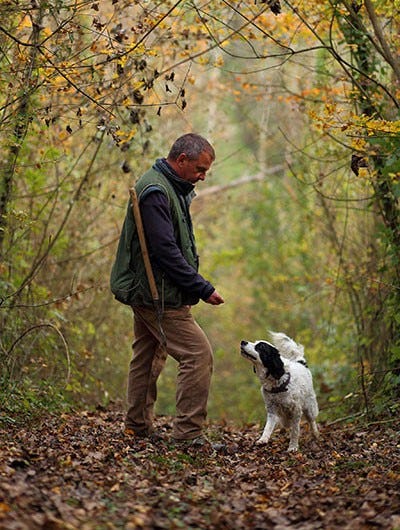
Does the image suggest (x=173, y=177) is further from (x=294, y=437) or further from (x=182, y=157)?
(x=294, y=437)

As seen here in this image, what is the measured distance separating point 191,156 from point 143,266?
3.14ft

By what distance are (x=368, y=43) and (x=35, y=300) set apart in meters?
4.56

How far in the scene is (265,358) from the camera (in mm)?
7555

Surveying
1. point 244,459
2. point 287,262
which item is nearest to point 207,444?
point 244,459

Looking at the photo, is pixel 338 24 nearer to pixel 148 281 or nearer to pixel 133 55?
pixel 133 55

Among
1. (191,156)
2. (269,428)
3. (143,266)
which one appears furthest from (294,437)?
(191,156)

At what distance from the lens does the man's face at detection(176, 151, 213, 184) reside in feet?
23.1

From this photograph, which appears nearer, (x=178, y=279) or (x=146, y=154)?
(x=178, y=279)

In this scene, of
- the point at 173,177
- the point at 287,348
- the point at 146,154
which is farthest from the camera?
the point at 146,154

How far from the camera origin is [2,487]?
463 cm

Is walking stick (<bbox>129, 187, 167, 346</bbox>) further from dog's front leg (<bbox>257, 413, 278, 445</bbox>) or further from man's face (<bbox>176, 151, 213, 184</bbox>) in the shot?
dog's front leg (<bbox>257, 413, 278, 445</bbox>)

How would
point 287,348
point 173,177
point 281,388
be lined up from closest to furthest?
point 173,177, point 281,388, point 287,348

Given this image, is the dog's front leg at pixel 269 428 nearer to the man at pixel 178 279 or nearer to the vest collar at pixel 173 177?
the man at pixel 178 279

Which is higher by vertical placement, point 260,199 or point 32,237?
point 260,199
